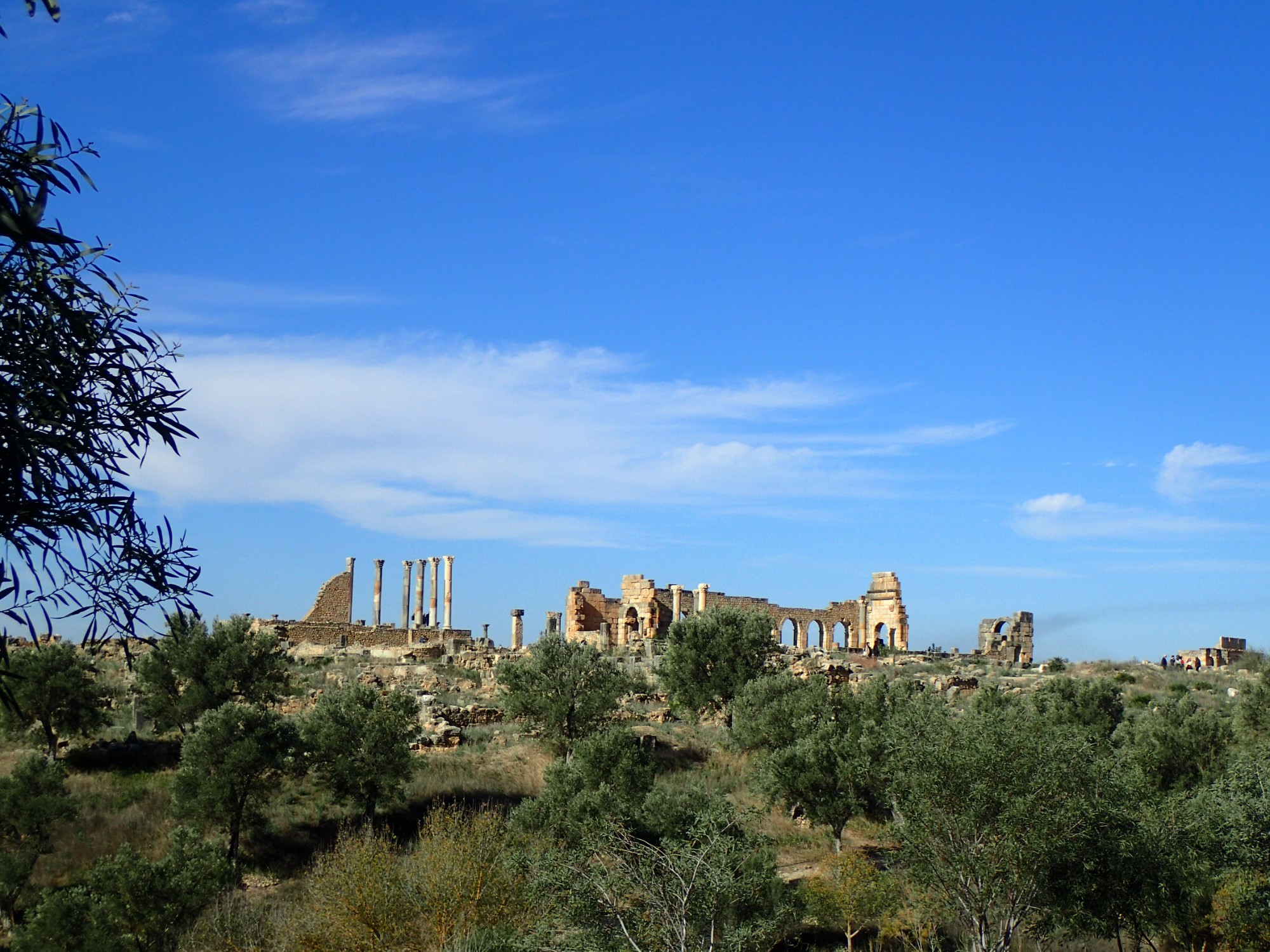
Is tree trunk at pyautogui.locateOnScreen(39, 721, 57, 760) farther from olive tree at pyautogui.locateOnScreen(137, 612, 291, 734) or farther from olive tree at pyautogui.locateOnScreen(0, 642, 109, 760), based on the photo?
olive tree at pyautogui.locateOnScreen(137, 612, 291, 734)

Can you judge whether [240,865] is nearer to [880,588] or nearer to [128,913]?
[128,913]

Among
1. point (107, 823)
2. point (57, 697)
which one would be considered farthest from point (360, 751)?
point (57, 697)

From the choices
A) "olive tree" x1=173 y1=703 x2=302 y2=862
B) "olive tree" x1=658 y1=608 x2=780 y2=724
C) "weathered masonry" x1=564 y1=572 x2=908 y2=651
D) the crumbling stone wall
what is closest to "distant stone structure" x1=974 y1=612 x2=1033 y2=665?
"weathered masonry" x1=564 y1=572 x2=908 y2=651

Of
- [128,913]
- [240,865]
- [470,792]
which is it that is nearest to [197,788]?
[240,865]

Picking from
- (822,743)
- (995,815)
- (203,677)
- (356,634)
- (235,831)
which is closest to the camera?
(995,815)

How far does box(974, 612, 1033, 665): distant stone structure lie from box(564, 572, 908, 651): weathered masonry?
475 cm

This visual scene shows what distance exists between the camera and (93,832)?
94.0 feet

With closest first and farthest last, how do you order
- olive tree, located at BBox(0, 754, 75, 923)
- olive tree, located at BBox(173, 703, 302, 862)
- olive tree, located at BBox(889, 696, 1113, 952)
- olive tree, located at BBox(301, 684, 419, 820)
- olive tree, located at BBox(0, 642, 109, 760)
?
olive tree, located at BBox(889, 696, 1113, 952) < olive tree, located at BBox(0, 754, 75, 923) < olive tree, located at BBox(173, 703, 302, 862) < olive tree, located at BBox(301, 684, 419, 820) < olive tree, located at BBox(0, 642, 109, 760)

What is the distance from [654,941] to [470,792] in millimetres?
15885

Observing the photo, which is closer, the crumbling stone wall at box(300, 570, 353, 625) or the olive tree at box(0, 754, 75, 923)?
the olive tree at box(0, 754, 75, 923)

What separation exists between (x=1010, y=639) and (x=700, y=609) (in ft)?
57.8

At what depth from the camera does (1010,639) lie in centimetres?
6425

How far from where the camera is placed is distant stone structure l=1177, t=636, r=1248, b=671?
6444cm

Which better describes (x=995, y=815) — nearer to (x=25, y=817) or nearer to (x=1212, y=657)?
(x=25, y=817)
